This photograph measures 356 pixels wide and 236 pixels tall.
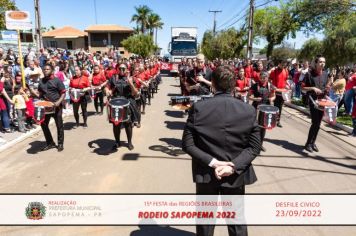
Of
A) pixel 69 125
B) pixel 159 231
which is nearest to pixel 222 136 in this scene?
pixel 159 231

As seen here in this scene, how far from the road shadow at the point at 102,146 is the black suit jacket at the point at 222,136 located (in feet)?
16.1

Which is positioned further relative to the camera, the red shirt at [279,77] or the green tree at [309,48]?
the green tree at [309,48]

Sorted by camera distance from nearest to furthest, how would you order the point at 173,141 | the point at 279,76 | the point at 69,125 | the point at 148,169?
the point at 148,169
the point at 173,141
the point at 279,76
the point at 69,125

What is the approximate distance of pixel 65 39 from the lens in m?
66.4

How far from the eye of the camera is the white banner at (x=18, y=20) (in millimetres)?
9742

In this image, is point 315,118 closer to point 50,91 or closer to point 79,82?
point 50,91

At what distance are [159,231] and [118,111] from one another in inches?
131

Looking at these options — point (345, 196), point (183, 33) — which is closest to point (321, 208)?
point (345, 196)

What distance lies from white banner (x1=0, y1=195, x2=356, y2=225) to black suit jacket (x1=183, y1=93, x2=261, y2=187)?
4.40ft

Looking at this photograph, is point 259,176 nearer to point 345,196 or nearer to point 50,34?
point 345,196

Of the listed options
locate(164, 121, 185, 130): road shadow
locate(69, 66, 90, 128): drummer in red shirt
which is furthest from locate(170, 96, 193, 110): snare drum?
locate(69, 66, 90, 128): drummer in red shirt

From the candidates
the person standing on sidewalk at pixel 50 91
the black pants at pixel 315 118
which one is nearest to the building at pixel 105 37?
the person standing on sidewalk at pixel 50 91

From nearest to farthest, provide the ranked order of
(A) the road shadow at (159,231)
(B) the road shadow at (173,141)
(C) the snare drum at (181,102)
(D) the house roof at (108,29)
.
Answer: (A) the road shadow at (159,231) < (C) the snare drum at (181,102) < (B) the road shadow at (173,141) < (D) the house roof at (108,29)

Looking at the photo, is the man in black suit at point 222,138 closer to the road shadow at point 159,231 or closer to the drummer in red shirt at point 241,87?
the road shadow at point 159,231
